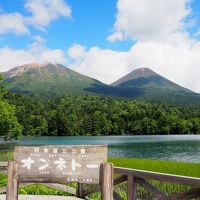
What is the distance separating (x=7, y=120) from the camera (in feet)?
243

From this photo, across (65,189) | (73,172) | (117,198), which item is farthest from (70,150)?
(65,189)

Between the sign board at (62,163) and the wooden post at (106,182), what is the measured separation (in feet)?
0.68

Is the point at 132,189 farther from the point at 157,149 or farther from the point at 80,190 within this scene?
the point at 157,149

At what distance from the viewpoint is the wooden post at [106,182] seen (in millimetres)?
9328

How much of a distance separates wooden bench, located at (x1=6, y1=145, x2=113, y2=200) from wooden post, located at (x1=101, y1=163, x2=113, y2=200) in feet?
0.28

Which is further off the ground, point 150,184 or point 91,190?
point 150,184

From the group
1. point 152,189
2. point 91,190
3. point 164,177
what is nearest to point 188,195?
point 164,177

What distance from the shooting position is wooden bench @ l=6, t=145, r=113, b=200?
9648 mm

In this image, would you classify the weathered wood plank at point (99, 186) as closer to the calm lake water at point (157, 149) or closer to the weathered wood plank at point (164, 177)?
the weathered wood plank at point (164, 177)

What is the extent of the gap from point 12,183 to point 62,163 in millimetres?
1304

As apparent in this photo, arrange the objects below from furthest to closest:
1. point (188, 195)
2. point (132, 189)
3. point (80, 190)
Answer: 1. point (80, 190)
2. point (132, 189)
3. point (188, 195)

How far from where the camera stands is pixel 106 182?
9.38 m

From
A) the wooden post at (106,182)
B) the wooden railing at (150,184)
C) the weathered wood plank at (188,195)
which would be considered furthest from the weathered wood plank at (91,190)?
the wooden post at (106,182)

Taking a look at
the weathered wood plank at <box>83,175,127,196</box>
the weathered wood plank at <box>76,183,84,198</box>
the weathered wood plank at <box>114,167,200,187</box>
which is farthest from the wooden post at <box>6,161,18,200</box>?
the weathered wood plank at <box>76,183,84,198</box>
